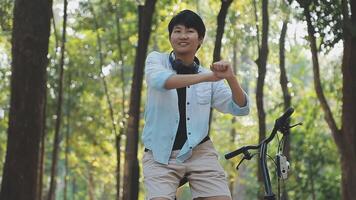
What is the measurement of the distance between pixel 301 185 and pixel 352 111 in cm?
848

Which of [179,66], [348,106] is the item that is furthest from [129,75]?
[179,66]

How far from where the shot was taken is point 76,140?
22.6m

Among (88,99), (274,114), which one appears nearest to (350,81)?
(274,114)

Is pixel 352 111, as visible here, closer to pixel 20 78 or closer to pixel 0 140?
pixel 20 78

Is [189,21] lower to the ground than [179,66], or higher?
higher

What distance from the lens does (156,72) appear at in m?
3.16

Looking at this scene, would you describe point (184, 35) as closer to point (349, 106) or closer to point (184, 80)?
point (184, 80)

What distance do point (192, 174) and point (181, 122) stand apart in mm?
267

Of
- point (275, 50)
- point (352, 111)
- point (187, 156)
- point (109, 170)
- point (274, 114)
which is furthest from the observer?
point (109, 170)

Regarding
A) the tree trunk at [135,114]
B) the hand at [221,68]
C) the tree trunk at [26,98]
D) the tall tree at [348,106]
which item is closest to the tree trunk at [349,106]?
the tall tree at [348,106]

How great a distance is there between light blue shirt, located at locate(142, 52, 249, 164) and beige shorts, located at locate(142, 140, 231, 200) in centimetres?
4

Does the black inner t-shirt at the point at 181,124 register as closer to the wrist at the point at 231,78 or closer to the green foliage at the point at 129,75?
the wrist at the point at 231,78

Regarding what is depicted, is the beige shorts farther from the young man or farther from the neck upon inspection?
the neck

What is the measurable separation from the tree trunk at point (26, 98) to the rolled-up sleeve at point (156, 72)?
445 centimetres
